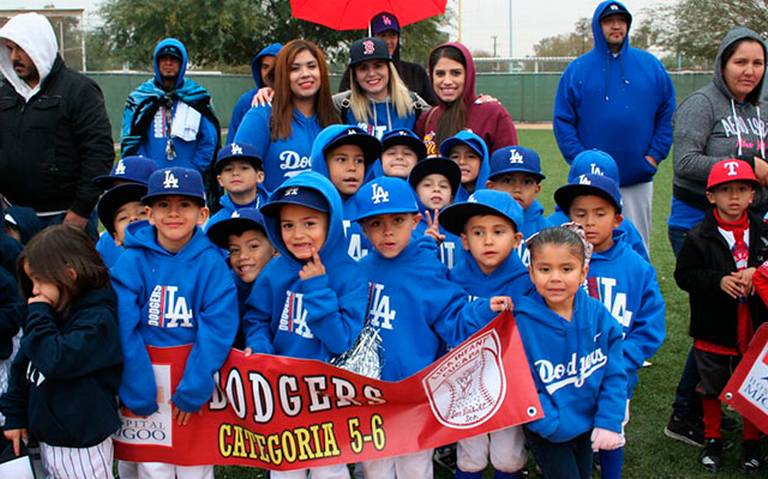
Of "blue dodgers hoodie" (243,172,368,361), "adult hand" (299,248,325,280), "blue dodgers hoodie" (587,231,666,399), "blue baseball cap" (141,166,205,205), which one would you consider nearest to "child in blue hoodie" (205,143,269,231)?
"blue baseball cap" (141,166,205,205)

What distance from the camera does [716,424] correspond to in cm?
459

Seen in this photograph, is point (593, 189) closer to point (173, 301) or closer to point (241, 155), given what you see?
point (241, 155)

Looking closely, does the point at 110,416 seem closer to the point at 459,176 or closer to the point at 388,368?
the point at 388,368

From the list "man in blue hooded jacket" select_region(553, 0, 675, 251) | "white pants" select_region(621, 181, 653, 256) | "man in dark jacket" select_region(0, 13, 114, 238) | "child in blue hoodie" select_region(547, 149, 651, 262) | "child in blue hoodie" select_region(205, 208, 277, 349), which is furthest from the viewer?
"white pants" select_region(621, 181, 653, 256)

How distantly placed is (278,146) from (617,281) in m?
2.37

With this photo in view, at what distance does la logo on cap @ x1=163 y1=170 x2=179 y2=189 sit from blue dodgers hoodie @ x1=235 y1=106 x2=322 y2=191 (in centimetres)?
136

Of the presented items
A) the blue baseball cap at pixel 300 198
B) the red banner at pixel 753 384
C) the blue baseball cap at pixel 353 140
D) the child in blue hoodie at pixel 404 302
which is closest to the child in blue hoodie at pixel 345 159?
the blue baseball cap at pixel 353 140

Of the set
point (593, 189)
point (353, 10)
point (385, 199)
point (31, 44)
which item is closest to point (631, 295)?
point (593, 189)

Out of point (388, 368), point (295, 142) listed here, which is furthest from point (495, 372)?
point (295, 142)

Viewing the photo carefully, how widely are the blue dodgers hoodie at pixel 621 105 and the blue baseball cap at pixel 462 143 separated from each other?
1.54m

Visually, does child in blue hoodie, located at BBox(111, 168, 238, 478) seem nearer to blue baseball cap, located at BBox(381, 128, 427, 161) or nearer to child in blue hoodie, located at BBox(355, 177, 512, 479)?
child in blue hoodie, located at BBox(355, 177, 512, 479)

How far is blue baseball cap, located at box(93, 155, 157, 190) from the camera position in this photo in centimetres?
470

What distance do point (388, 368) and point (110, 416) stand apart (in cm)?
131

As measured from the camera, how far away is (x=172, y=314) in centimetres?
365
